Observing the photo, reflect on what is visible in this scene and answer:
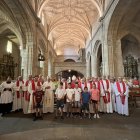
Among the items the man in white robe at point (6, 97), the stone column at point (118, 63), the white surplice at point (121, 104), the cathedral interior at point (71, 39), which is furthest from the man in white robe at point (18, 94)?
the stone column at point (118, 63)

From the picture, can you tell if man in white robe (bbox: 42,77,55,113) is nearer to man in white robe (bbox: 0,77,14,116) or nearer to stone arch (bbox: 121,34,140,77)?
man in white robe (bbox: 0,77,14,116)

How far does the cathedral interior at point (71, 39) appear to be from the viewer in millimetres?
5023

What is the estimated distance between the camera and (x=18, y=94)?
8.29 metres

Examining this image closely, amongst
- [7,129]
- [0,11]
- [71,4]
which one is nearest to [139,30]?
[71,4]

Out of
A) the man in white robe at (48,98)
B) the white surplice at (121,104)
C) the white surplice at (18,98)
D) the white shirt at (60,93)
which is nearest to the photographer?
the white shirt at (60,93)

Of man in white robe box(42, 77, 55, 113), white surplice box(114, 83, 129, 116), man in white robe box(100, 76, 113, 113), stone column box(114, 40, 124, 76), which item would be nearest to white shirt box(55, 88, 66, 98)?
man in white robe box(42, 77, 55, 113)

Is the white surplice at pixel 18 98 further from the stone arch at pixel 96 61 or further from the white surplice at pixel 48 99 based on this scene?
the stone arch at pixel 96 61

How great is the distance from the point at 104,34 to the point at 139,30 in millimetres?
3566

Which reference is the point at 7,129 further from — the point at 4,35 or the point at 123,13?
the point at 4,35

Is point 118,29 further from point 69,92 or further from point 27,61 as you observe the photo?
point 69,92

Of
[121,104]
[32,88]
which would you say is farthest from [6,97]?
[121,104]

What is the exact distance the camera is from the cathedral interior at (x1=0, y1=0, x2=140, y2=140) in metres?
5.02

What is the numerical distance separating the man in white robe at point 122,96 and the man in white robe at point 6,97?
5025 millimetres

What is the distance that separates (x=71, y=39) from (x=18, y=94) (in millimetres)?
24930
